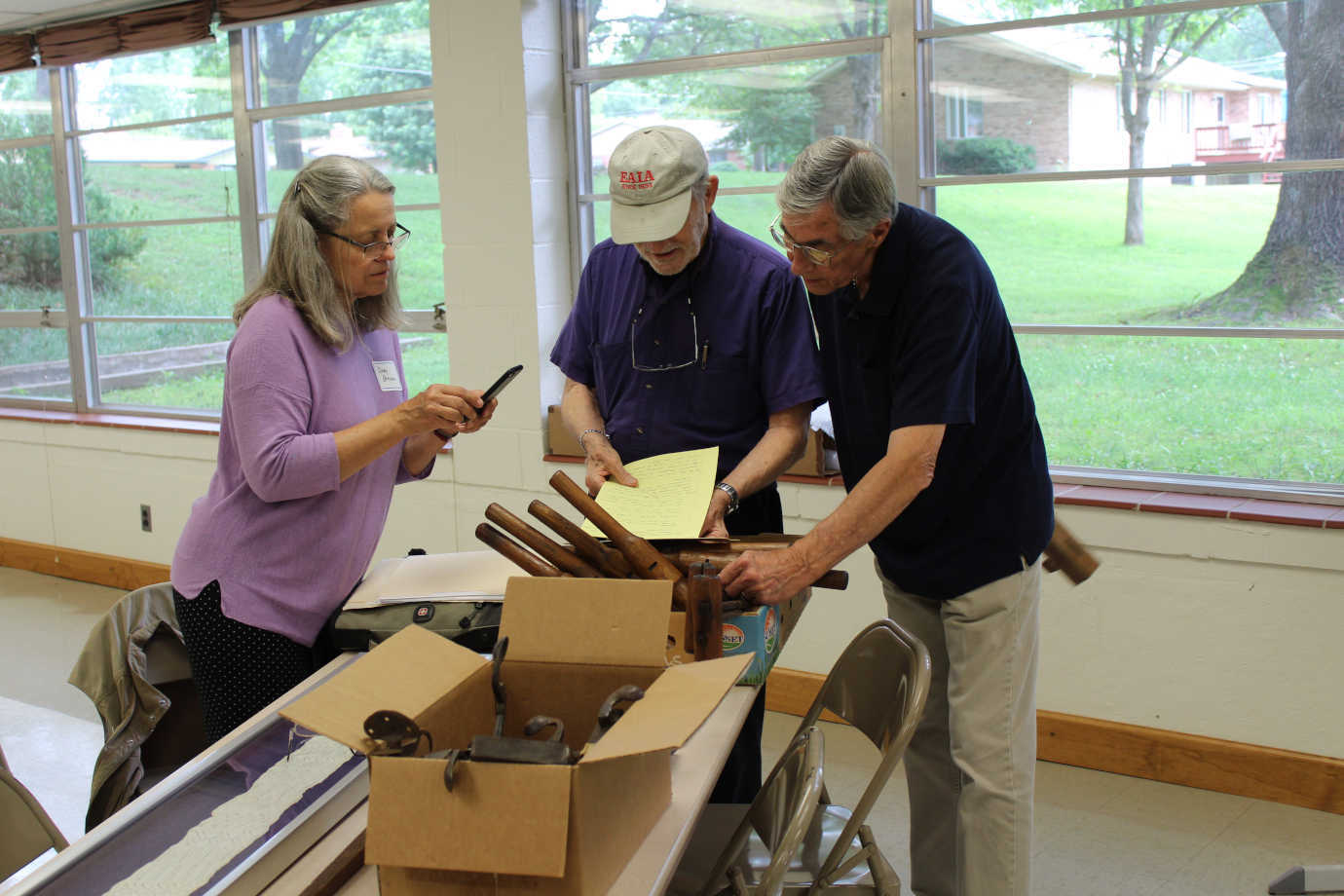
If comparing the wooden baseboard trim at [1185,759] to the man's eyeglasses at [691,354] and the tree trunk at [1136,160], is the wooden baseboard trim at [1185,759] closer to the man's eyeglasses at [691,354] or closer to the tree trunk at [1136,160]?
the man's eyeglasses at [691,354]

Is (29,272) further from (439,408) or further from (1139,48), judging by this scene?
(1139,48)

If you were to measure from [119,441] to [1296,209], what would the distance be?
4.63 metres

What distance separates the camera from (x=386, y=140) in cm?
443

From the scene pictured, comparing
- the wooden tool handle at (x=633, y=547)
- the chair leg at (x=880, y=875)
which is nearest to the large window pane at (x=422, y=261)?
the wooden tool handle at (x=633, y=547)

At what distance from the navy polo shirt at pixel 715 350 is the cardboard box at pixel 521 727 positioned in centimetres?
71

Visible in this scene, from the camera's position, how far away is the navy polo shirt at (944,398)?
179 cm

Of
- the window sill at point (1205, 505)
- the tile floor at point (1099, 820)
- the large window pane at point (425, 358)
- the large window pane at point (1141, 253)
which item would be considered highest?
the large window pane at point (1141, 253)

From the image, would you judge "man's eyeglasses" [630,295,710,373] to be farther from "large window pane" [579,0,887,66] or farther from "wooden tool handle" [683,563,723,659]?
"large window pane" [579,0,887,66]

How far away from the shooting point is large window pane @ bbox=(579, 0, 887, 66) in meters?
3.47

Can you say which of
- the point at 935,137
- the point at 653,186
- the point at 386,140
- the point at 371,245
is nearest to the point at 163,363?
the point at 386,140

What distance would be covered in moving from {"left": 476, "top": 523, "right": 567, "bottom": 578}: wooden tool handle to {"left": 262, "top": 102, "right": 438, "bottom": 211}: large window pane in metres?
2.78

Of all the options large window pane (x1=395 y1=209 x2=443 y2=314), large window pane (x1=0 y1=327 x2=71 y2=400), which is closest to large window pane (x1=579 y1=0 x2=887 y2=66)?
large window pane (x1=395 y1=209 x2=443 y2=314)

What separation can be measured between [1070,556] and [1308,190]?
1.52m

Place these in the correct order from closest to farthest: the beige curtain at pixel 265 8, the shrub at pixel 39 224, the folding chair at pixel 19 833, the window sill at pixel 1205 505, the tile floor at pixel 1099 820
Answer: the folding chair at pixel 19 833, the tile floor at pixel 1099 820, the window sill at pixel 1205 505, the beige curtain at pixel 265 8, the shrub at pixel 39 224
